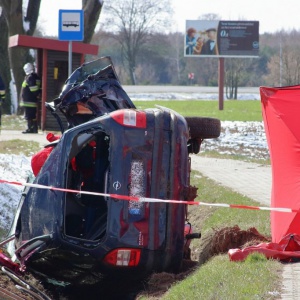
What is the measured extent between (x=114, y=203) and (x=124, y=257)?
19.2 inches

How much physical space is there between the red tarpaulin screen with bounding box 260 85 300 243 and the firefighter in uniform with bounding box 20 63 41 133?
14.0 meters

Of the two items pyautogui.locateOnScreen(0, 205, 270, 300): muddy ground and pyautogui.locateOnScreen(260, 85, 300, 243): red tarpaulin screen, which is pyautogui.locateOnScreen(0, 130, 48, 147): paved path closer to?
pyautogui.locateOnScreen(0, 205, 270, 300): muddy ground

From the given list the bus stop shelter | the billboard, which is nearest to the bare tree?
the billboard

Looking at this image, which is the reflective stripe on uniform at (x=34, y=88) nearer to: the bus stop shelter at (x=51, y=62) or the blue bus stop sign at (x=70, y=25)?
the bus stop shelter at (x=51, y=62)

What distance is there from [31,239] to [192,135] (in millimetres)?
2205

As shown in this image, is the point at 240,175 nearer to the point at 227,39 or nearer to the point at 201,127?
the point at 201,127

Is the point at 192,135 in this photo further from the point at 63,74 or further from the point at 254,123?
the point at 254,123

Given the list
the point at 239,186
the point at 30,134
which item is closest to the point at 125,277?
the point at 239,186

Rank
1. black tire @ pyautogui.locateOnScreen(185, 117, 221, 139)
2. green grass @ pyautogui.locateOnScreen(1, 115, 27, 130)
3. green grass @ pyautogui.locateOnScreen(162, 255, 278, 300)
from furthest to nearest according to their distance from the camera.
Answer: green grass @ pyautogui.locateOnScreen(1, 115, 27, 130) < black tire @ pyautogui.locateOnScreen(185, 117, 221, 139) < green grass @ pyautogui.locateOnScreen(162, 255, 278, 300)

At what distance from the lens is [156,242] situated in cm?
796

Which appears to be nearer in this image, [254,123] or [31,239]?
[31,239]

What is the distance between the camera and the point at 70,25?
642 inches

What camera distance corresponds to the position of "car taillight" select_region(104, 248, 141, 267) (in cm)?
789

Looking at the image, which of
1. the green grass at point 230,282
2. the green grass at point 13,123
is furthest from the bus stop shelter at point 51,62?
the green grass at point 230,282
